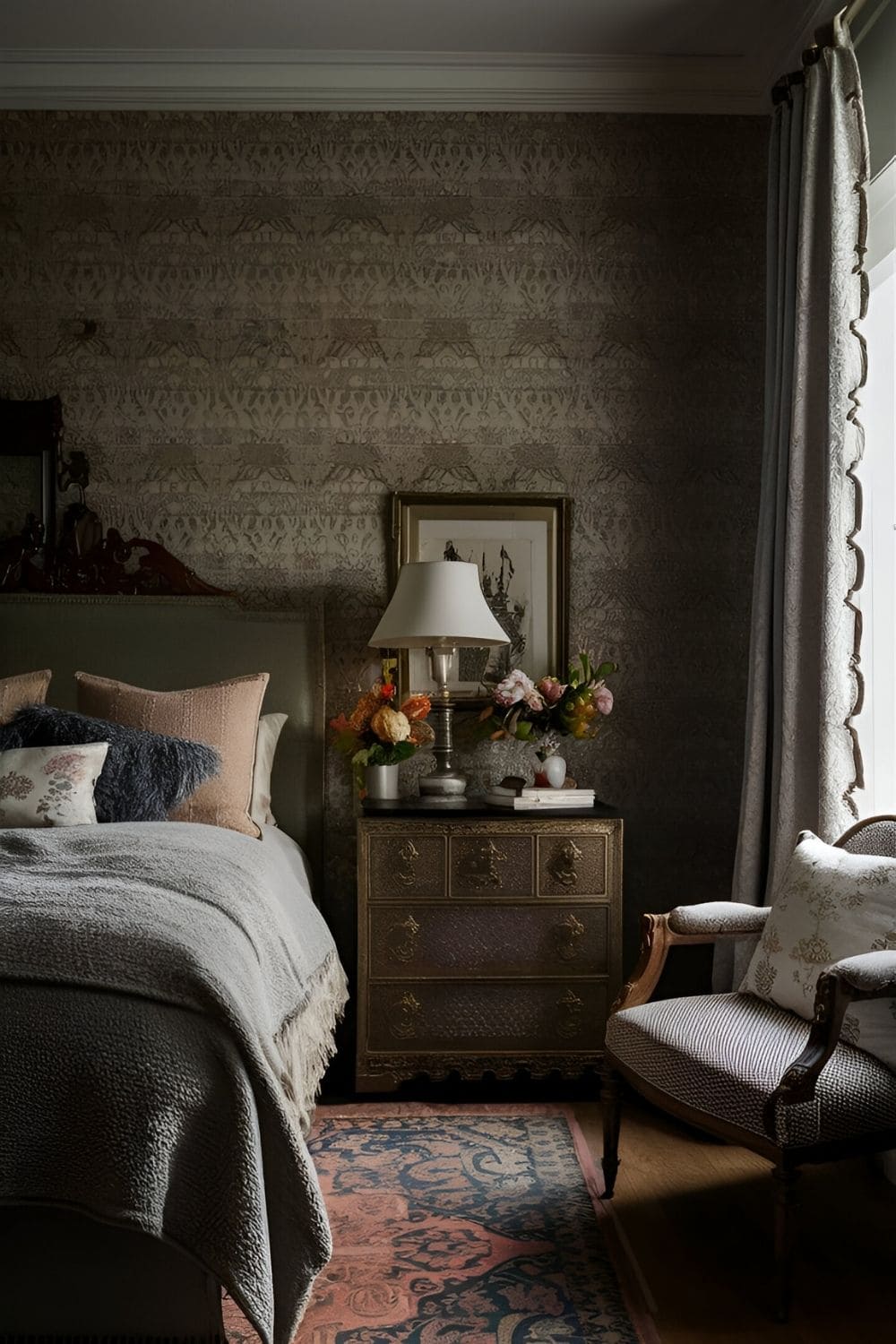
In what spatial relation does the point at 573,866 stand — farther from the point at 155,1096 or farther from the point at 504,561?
the point at 155,1096

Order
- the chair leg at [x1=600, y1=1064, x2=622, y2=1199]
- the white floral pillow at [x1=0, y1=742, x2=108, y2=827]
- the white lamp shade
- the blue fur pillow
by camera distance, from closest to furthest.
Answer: the chair leg at [x1=600, y1=1064, x2=622, y2=1199], the white floral pillow at [x1=0, y1=742, x2=108, y2=827], the blue fur pillow, the white lamp shade

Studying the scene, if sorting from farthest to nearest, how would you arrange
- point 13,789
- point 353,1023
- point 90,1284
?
point 353,1023 < point 13,789 < point 90,1284

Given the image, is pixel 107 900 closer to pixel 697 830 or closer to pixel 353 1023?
pixel 353 1023

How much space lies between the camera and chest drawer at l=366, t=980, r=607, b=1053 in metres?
3.27

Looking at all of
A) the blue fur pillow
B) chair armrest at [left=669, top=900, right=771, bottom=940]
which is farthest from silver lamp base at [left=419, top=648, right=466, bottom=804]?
chair armrest at [left=669, top=900, right=771, bottom=940]

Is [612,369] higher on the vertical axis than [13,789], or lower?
higher

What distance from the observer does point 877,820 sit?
267 cm

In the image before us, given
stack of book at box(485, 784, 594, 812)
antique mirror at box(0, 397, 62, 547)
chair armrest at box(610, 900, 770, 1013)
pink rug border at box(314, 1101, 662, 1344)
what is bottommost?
pink rug border at box(314, 1101, 662, 1344)

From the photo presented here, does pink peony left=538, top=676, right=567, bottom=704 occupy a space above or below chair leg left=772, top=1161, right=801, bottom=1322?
above

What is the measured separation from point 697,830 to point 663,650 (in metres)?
0.63

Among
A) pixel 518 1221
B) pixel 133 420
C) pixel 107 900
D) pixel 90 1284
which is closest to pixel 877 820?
pixel 518 1221

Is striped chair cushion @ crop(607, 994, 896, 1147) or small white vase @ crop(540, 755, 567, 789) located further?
small white vase @ crop(540, 755, 567, 789)

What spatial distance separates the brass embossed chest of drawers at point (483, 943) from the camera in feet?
10.7

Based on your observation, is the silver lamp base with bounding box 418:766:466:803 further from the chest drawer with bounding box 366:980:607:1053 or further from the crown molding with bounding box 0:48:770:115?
the crown molding with bounding box 0:48:770:115
